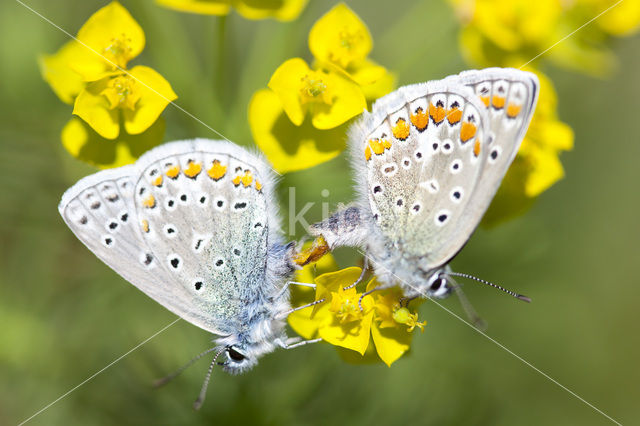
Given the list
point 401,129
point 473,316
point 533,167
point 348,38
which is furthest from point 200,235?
point 473,316

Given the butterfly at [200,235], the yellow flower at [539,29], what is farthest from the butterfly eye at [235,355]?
the yellow flower at [539,29]

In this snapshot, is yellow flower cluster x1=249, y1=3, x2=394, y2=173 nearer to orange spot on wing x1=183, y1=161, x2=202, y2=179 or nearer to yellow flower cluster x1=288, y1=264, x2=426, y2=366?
orange spot on wing x1=183, y1=161, x2=202, y2=179

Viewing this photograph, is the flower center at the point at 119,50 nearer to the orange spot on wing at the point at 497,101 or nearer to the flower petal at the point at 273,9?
the flower petal at the point at 273,9

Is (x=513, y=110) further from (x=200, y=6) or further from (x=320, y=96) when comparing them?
(x=200, y=6)

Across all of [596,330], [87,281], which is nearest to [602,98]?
[596,330]

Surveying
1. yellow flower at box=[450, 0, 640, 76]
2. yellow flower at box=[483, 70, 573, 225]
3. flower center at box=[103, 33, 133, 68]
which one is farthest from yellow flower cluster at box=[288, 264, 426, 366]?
yellow flower at box=[450, 0, 640, 76]

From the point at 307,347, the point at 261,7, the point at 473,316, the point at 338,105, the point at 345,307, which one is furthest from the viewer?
the point at 473,316

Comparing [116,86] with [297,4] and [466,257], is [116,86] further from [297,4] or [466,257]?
[466,257]
